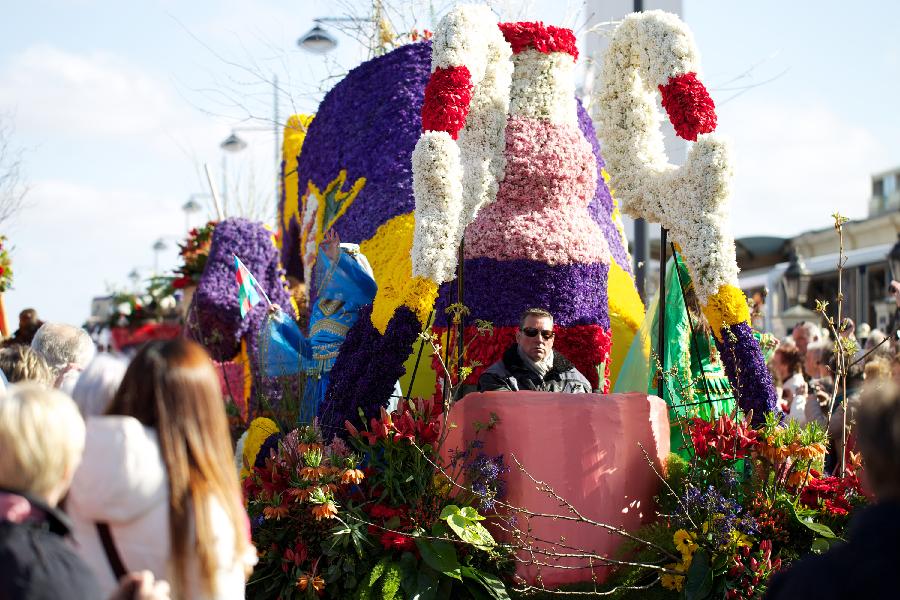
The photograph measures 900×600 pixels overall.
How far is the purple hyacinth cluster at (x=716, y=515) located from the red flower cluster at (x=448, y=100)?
2.12 metres

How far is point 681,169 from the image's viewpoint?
18.4ft

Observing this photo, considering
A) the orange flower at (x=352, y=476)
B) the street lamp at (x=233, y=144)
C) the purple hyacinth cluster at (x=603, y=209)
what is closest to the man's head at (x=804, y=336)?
the purple hyacinth cluster at (x=603, y=209)

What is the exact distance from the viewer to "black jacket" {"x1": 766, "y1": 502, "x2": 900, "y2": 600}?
72.2 inches

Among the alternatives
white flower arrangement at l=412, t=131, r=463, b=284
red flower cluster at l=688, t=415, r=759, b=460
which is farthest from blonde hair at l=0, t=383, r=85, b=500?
red flower cluster at l=688, t=415, r=759, b=460

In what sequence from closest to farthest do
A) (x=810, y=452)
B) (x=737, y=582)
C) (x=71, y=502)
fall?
(x=71, y=502) < (x=737, y=582) < (x=810, y=452)

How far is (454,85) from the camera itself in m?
5.28

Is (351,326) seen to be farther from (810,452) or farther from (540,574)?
(810,452)

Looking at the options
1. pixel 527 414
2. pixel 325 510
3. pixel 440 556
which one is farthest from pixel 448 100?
pixel 440 556

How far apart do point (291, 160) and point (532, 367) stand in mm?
4656

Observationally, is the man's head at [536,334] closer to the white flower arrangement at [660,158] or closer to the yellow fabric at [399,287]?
the yellow fabric at [399,287]

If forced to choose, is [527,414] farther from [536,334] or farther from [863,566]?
[863,566]

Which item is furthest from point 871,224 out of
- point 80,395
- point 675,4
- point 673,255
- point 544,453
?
point 80,395

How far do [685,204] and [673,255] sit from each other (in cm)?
50

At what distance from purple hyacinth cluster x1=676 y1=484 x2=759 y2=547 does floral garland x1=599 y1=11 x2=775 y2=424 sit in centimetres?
81
